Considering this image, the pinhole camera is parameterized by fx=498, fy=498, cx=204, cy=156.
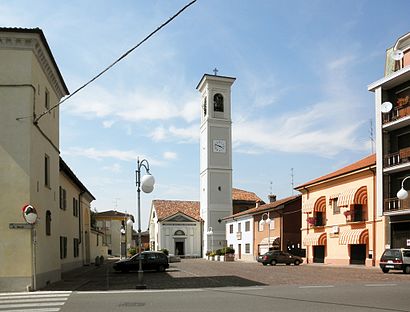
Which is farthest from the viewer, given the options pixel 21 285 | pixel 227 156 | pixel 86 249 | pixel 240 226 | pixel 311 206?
pixel 227 156

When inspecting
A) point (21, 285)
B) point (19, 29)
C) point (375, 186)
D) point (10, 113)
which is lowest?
point (21, 285)

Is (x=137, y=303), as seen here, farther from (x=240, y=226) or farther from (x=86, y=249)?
(x=240, y=226)

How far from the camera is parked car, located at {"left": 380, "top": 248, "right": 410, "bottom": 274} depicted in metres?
28.9

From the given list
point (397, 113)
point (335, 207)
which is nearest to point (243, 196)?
point (335, 207)

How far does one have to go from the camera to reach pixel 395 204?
34.7m

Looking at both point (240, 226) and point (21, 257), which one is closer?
point (21, 257)

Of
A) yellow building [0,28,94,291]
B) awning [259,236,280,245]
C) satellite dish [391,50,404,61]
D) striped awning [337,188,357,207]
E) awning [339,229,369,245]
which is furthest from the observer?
awning [259,236,280,245]

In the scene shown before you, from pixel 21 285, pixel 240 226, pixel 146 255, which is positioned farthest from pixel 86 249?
pixel 21 285

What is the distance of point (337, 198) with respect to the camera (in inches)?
1676

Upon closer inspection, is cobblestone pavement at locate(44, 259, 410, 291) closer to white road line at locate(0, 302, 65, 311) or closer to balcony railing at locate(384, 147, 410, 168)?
white road line at locate(0, 302, 65, 311)

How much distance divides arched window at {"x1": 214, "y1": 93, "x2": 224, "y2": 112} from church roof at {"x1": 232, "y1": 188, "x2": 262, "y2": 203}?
1665 cm

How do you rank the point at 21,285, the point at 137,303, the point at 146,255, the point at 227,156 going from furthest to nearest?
the point at 227,156
the point at 146,255
the point at 21,285
the point at 137,303

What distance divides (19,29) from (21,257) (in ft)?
29.0

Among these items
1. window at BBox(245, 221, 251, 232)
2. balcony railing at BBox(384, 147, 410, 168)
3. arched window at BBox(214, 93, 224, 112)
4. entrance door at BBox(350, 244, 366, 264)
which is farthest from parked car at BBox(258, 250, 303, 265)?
arched window at BBox(214, 93, 224, 112)
